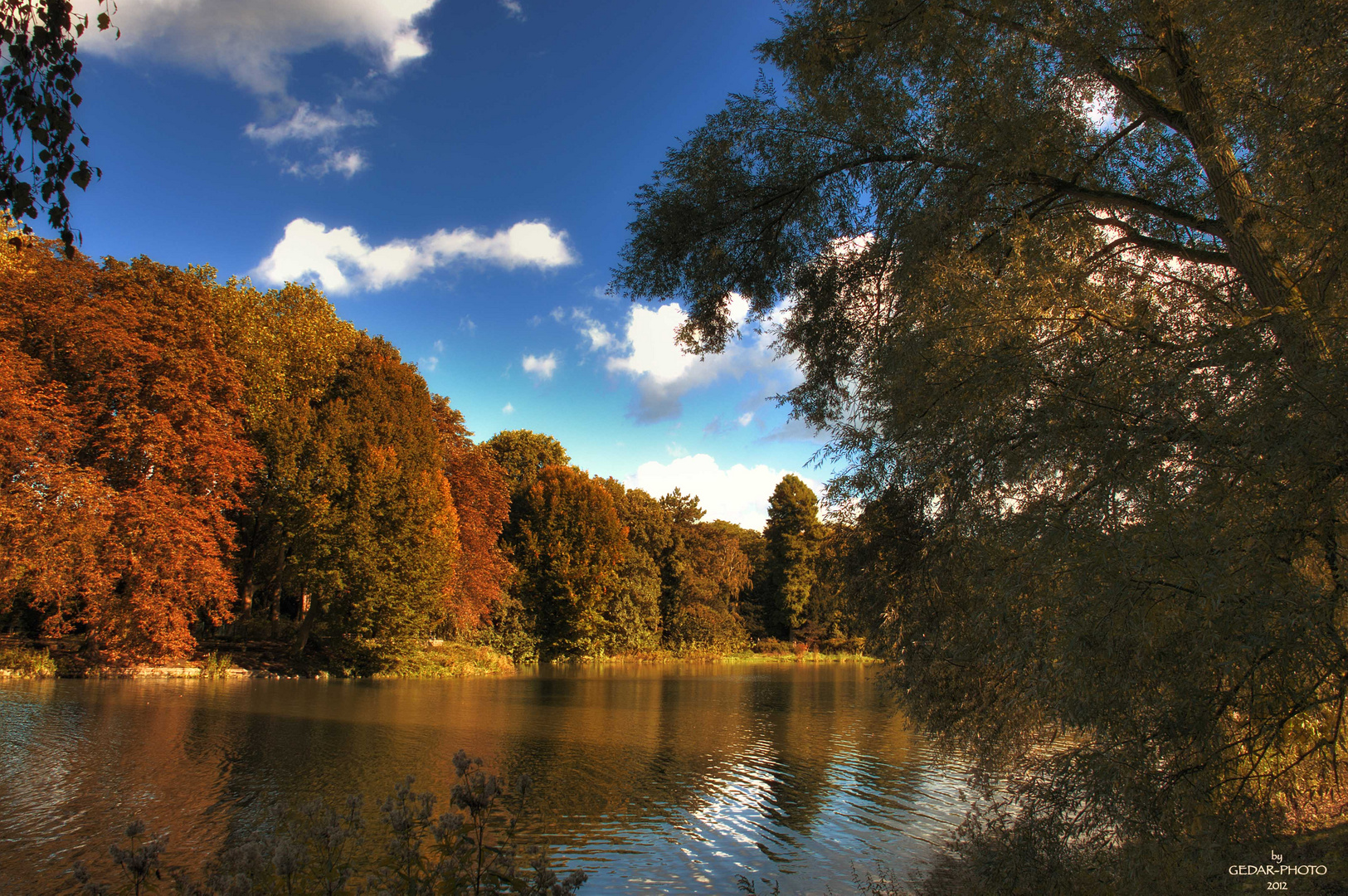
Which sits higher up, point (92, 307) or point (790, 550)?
point (92, 307)

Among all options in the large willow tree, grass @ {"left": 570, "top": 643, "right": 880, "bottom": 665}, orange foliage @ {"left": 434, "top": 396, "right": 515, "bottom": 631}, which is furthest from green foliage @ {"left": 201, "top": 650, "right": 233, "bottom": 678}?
the large willow tree

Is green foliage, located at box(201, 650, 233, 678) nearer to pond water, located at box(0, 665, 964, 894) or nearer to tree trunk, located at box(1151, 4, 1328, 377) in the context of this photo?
pond water, located at box(0, 665, 964, 894)

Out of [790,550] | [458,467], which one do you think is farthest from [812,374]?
[790,550]

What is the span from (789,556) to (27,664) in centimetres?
4692

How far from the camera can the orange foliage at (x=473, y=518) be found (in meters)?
34.3

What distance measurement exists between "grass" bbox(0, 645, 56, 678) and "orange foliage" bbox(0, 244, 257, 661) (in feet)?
4.31

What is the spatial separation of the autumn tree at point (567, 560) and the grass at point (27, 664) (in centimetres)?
2208

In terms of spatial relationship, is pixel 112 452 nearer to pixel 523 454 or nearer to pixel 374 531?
pixel 374 531

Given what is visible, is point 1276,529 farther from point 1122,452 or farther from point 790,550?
point 790,550

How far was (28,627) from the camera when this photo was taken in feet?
85.7

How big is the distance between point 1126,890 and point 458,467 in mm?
35451

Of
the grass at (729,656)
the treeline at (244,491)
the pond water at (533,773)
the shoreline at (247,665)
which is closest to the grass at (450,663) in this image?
the shoreline at (247,665)

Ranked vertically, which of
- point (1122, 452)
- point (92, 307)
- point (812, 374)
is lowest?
point (1122, 452)

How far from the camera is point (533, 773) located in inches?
487
